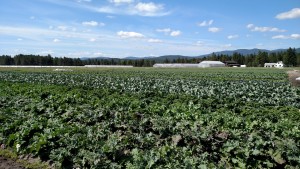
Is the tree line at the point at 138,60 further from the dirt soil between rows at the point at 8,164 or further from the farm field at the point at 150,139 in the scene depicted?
the dirt soil between rows at the point at 8,164

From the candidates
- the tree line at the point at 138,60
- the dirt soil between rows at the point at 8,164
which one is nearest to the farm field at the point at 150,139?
the dirt soil between rows at the point at 8,164

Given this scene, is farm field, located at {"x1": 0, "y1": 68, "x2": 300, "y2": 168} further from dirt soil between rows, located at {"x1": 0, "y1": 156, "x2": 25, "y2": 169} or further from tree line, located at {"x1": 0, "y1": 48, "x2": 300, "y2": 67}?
tree line, located at {"x1": 0, "y1": 48, "x2": 300, "y2": 67}

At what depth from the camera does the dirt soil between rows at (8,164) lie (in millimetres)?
8141

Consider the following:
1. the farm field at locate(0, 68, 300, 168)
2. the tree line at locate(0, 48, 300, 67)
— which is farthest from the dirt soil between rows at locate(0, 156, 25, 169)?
the tree line at locate(0, 48, 300, 67)

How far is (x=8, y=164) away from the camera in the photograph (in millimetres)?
8398

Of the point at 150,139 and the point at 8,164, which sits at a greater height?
the point at 150,139

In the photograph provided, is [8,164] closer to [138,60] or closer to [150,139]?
[150,139]

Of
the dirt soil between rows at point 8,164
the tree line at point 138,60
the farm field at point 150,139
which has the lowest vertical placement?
the dirt soil between rows at point 8,164

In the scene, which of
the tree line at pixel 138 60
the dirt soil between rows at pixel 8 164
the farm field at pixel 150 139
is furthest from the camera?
the tree line at pixel 138 60

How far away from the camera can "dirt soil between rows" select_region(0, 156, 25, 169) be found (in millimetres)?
8141

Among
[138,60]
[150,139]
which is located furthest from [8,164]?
[138,60]

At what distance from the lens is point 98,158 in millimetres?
7281

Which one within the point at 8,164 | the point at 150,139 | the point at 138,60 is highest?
the point at 138,60

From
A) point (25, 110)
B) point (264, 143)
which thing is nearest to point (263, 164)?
point (264, 143)
